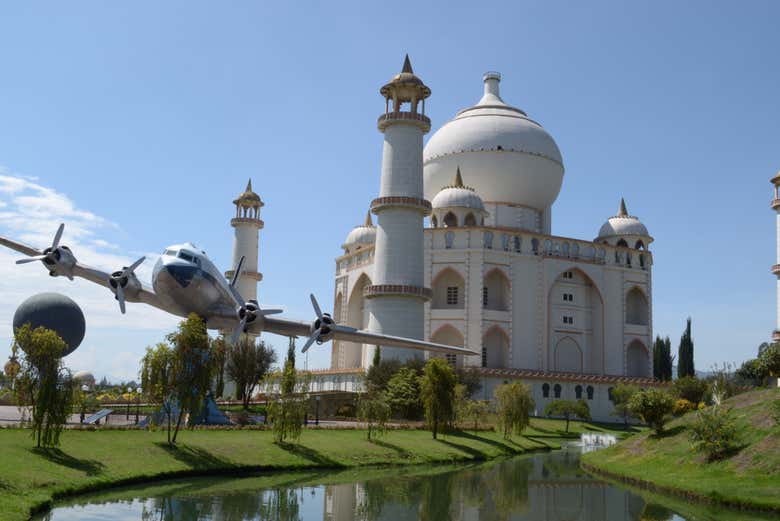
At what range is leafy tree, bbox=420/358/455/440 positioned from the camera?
43.6m

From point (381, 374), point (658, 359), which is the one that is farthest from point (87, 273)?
point (658, 359)

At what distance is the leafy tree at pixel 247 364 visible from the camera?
65188mm

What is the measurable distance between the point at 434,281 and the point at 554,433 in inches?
774

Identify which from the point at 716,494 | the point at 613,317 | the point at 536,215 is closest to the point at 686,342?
the point at 613,317

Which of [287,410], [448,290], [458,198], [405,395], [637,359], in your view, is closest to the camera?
[287,410]

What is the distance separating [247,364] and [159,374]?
34.1m

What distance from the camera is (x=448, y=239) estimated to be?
7244 cm

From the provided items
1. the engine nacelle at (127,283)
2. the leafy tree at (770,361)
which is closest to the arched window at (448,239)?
the leafy tree at (770,361)

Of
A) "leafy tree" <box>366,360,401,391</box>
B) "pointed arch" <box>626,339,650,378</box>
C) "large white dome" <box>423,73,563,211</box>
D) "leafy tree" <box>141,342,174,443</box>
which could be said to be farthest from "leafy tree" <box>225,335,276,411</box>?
"pointed arch" <box>626,339,650,378</box>

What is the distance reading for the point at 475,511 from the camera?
78.5 feet

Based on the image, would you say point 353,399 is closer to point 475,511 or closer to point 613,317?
point 613,317

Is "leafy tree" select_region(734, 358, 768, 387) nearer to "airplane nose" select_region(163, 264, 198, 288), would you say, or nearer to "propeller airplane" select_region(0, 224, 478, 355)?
"propeller airplane" select_region(0, 224, 478, 355)

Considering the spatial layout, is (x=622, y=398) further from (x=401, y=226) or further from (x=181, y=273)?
(x=181, y=273)

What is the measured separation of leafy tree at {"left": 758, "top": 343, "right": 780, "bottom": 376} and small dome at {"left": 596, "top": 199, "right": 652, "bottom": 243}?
46.4 m
